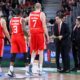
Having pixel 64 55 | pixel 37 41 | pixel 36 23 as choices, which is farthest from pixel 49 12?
pixel 36 23

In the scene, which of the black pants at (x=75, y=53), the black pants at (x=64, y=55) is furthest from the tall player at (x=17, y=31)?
the black pants at (x=75, y=53)

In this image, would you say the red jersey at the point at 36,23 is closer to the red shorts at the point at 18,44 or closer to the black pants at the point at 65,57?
the red shorts at the point at 18,44

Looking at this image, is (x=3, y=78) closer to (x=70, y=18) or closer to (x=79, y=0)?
(x=70, y=18)

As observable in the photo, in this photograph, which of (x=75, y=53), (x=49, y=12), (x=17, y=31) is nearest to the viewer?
(x=17, y=31)

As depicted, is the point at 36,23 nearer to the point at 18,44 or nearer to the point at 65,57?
the point at 18,44

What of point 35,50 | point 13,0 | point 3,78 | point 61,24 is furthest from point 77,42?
point 13,0

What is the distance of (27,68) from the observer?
12273 millimetres

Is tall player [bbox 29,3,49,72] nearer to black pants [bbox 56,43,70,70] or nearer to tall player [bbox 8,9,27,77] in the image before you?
tall player [bbox 8,9,27,77]

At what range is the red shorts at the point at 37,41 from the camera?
39.5 ft

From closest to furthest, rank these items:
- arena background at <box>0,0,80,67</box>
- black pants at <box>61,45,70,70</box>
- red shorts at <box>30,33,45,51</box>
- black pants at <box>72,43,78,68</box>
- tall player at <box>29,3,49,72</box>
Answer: tall player at <box>29,3,49,72</box> < red shorts at <box>30,33,45,51</box> < black pants at <box>61,45,70,70</box> < black pants at <box>72,43,78,68</box> < arena background at <box>0,0,80,67</box>

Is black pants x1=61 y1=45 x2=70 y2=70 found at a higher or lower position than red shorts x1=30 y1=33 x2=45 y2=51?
lower

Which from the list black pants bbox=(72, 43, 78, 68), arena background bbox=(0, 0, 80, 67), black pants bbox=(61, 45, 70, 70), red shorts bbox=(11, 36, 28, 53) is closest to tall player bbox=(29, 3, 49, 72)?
red shorts bbox=(11, 36, 28, 53)

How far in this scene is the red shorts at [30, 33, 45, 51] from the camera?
39.5ft

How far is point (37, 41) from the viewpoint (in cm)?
1209
